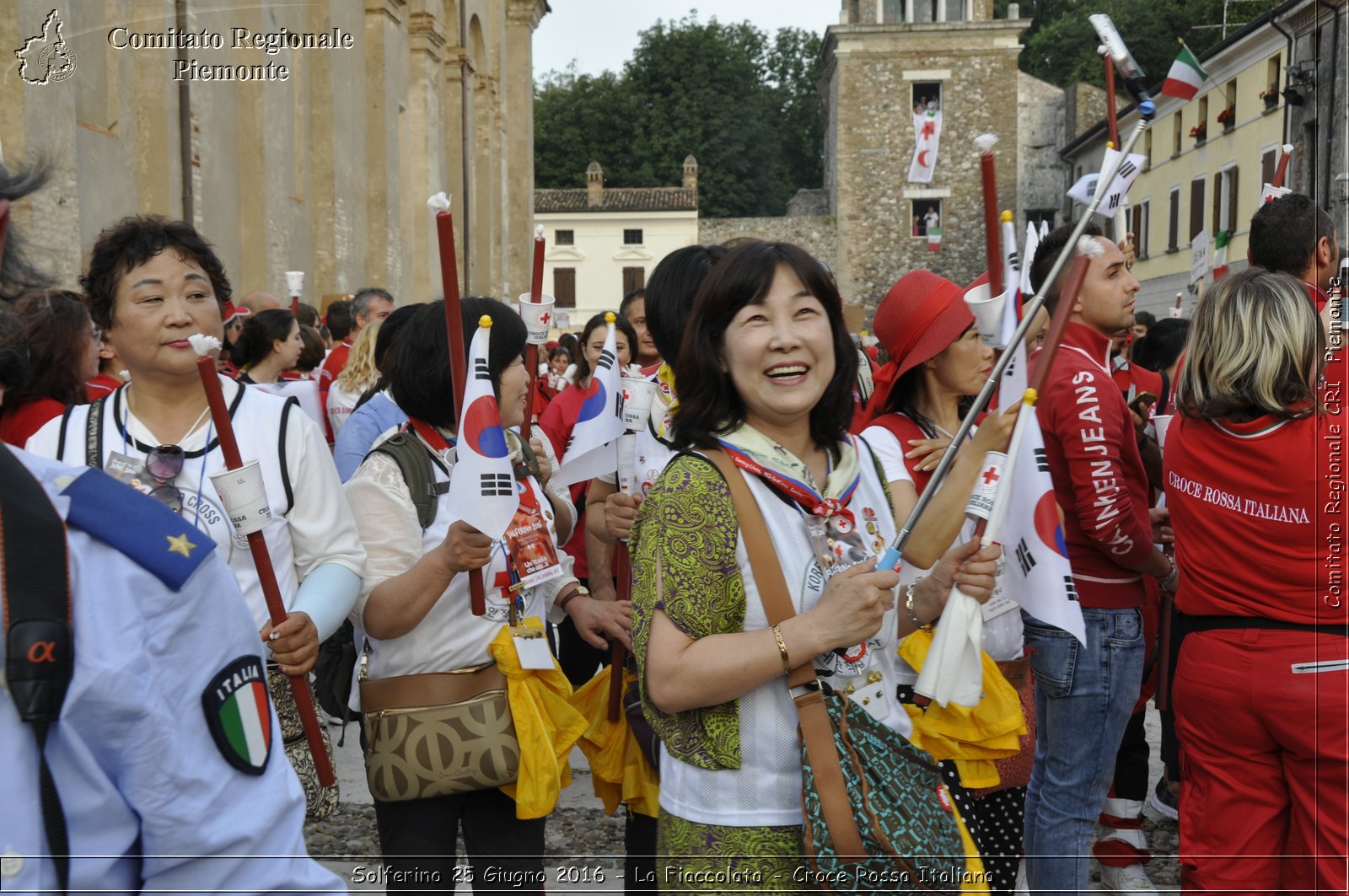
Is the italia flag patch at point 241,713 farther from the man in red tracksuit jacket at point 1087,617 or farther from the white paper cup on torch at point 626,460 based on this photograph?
the man in red tracksuit jacket at point 1087,617

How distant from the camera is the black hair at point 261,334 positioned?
6.94 m

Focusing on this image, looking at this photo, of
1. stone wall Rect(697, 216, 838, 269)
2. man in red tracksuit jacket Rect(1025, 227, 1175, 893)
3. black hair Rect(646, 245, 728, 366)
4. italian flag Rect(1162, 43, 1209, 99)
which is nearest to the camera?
italian flag Rect(1162, 43, 1209, 99)

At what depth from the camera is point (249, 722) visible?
1.40 metres

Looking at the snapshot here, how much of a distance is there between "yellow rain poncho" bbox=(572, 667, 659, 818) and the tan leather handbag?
1.52ft

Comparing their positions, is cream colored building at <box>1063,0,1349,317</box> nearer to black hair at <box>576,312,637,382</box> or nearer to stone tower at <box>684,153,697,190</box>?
black hair at <box>576,312,637,382</box>

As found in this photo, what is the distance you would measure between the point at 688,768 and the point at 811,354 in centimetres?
86

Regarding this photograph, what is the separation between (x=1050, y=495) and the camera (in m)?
2.99

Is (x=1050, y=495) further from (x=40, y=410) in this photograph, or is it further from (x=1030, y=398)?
(x=40, y=410)

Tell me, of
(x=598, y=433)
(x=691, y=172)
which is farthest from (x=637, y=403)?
(x=691, y=172)

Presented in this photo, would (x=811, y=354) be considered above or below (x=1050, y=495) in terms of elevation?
above

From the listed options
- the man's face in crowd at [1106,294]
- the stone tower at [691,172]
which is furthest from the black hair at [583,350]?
the stone tower at [691,172]

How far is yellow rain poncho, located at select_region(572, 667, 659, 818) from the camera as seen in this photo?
3670 millimetres

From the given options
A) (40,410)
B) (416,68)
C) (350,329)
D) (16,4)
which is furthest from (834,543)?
(416,68)

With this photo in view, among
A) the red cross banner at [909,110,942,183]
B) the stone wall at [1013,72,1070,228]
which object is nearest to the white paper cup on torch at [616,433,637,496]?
the red cross banner at [909,110,942,183]
